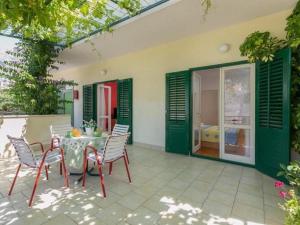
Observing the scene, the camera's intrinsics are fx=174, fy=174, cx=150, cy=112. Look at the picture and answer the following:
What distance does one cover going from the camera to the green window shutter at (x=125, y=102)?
217 inches

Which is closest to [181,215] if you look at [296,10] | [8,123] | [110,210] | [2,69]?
[110,210]

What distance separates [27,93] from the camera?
491 centimetres

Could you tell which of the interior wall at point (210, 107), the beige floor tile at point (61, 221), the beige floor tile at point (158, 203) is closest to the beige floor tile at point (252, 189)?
the beige floor tile at point (158, 203)

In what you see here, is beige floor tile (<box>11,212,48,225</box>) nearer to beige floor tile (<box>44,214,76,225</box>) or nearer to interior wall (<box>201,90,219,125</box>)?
beige floor tile (<box>44,214,76,225</box>)

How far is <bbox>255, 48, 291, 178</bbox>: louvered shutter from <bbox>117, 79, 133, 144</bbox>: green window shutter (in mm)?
3439

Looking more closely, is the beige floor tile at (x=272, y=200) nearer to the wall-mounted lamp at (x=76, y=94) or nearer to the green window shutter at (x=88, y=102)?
the green window shutter at (x=88, y=102)

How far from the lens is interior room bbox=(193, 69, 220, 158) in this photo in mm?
4598

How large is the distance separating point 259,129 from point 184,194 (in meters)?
1.96

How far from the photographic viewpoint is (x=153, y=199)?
234 centimetres

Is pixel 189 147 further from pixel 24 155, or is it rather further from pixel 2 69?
pixel 2 69

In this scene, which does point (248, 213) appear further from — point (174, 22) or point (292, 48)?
point (174, 22)

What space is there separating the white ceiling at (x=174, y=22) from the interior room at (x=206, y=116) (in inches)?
45.6

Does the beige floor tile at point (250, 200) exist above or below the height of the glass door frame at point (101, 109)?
below

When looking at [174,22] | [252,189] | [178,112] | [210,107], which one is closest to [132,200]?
[252,189]
